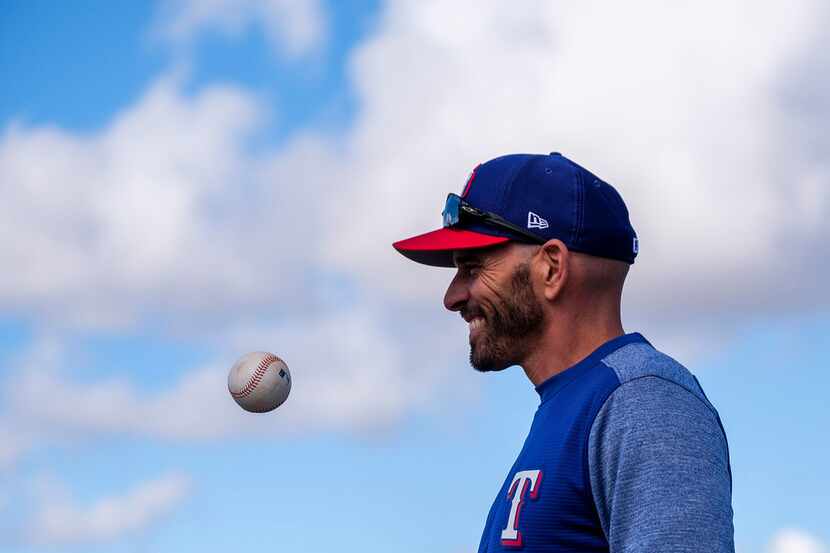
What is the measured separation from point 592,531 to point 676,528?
50 cm

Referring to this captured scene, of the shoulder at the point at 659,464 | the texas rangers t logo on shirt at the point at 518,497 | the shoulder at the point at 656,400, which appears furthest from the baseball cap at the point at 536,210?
the texas rangers t logo on shirt at the point at 518,497

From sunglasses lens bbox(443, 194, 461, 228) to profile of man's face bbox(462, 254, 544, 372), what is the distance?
16.3 inches

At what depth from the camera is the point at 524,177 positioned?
5.36 m

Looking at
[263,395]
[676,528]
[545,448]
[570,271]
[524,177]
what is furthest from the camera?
[263,395]

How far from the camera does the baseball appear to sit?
12.4 meters

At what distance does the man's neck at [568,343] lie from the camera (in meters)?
5.04

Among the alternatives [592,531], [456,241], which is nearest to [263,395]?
[456,241]

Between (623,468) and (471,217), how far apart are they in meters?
1.77

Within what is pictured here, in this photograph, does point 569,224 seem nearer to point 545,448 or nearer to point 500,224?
point 500,224

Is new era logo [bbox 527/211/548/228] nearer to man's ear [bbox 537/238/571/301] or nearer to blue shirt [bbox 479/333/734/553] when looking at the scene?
man's ear [bbox 537/238/571/301]

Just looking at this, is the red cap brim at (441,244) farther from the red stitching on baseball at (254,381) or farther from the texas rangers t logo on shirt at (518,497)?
the red stitching on baseball at (254,381)

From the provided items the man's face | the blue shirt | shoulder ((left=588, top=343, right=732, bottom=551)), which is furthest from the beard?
shoulder ((left=588, top=343, right=732, bottom=551))

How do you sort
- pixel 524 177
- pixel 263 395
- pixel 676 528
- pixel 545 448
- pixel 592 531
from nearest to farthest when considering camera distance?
pixel 676 528, pixel 592 531, pixel 545 448, pixel 524 177, pixel 263 395

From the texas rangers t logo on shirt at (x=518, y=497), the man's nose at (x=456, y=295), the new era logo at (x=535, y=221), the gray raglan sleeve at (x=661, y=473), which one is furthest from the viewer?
the man's nose at (x=456, y=295)
